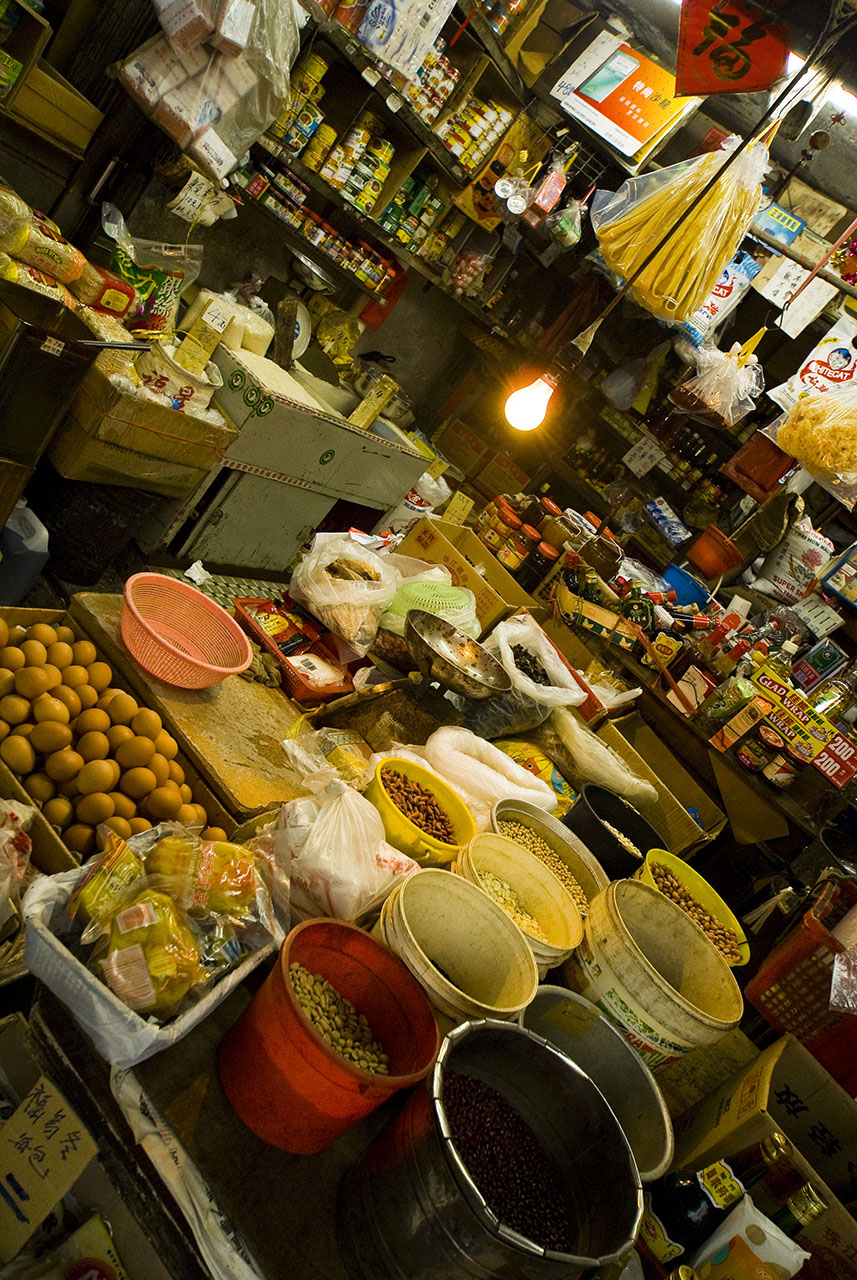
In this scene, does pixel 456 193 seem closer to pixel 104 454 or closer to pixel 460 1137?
pixel 104 454

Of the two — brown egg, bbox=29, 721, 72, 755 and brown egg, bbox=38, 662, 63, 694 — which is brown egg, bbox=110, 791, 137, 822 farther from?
brown egg, bbox=38, 662, 63, 694

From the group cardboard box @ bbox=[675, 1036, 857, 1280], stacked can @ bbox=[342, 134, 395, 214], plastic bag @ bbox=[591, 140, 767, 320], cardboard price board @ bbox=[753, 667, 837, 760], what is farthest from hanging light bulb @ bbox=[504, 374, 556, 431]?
cardboard box @ bbox=[675, 1036, 857, 1280]

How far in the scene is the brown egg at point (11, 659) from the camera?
2.04m

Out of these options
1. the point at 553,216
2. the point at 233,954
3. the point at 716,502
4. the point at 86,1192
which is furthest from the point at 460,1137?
the point at 716,502

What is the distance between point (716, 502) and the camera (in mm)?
7109

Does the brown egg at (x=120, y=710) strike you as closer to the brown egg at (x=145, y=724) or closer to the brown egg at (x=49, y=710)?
the brown egg at (x=145, y=724)

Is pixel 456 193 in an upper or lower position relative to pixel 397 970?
upper

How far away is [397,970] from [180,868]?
0.57 metres

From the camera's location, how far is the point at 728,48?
332cm

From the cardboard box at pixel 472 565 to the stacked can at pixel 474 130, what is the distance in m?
3.04

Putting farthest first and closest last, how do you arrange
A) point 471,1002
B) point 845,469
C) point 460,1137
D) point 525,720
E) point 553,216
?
1. point 553,216
2. point 845,469
3. point 525,720
4. point 471,1002
5. point 460,1137

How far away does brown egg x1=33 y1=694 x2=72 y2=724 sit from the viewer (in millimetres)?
1971

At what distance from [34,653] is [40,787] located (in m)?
0.42

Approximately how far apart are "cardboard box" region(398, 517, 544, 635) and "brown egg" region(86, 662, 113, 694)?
243 centimetres
